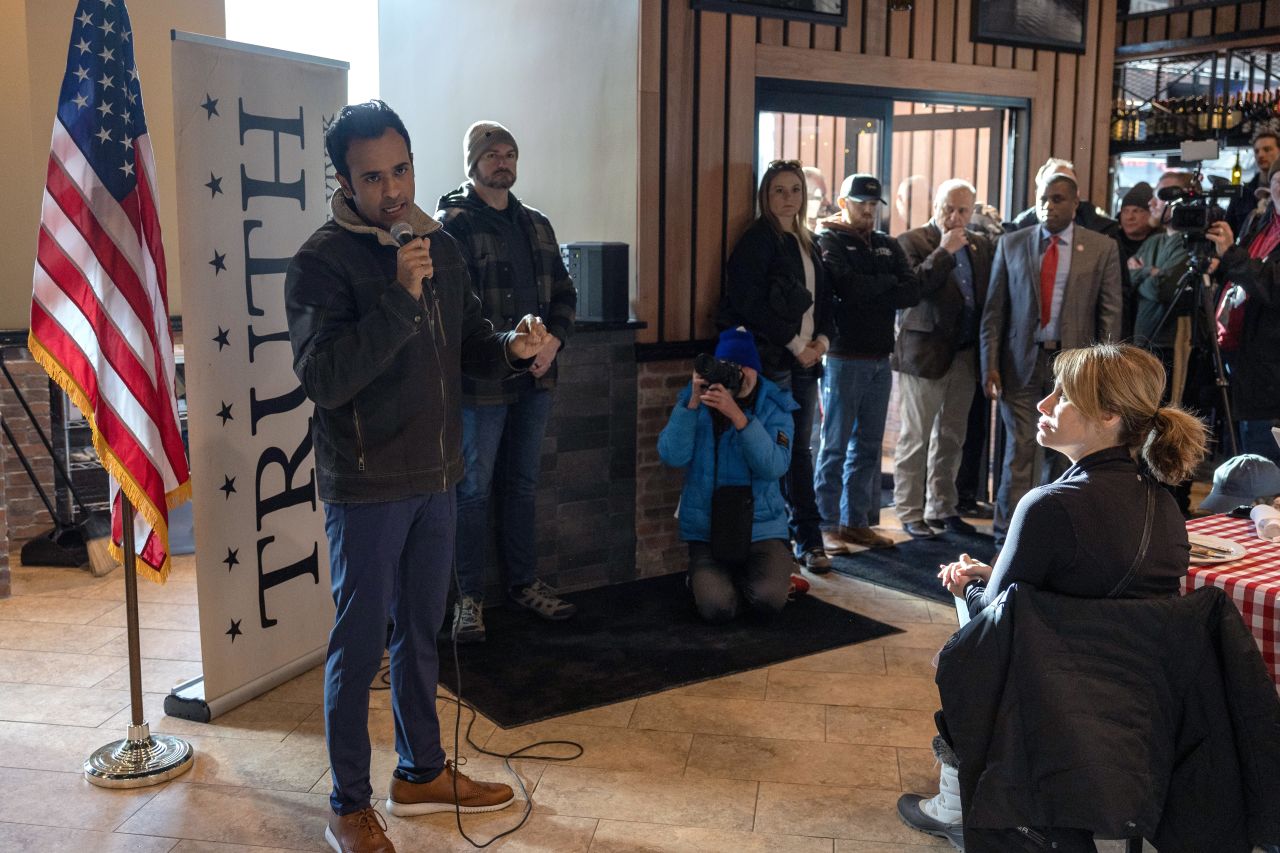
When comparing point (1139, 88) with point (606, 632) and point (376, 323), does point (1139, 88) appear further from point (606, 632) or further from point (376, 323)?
point (376, 323)

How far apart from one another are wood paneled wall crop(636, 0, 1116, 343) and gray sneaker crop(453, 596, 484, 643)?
1.40 m

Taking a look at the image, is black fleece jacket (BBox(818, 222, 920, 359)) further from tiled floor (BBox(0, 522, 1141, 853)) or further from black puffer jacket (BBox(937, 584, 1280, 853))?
black puffer jacket (BBox(937, 584, 1280, 853))

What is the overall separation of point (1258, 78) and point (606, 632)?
6745 mm

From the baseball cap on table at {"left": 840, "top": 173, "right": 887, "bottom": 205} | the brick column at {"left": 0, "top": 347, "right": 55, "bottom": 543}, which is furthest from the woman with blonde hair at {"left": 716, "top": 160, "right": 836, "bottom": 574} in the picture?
the brick column at {"left": 0, "top": 347, "right": 55, "bottom": 543}

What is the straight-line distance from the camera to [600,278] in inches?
187

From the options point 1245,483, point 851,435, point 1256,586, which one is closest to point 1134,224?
point 851,435

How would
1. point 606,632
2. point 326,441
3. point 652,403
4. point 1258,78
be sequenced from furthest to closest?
1. point 1258,78
2. point 652,403
3. point 606,632
4. point 326,441

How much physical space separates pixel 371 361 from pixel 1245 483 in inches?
85.1

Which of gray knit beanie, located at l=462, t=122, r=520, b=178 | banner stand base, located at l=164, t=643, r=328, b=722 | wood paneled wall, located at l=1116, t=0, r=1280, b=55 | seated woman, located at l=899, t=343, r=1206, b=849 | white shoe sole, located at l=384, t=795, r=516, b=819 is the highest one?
wood paneled wall, located at l=1116, t=0, r=1280, b=55

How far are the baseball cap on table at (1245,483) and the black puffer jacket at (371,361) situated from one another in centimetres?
193

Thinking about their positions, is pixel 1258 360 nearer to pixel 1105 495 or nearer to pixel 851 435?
pixel 851 435

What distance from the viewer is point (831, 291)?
5227 mm

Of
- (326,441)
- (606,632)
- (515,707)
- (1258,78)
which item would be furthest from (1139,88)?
(326,441)

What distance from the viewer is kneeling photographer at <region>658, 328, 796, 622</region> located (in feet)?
14.3
